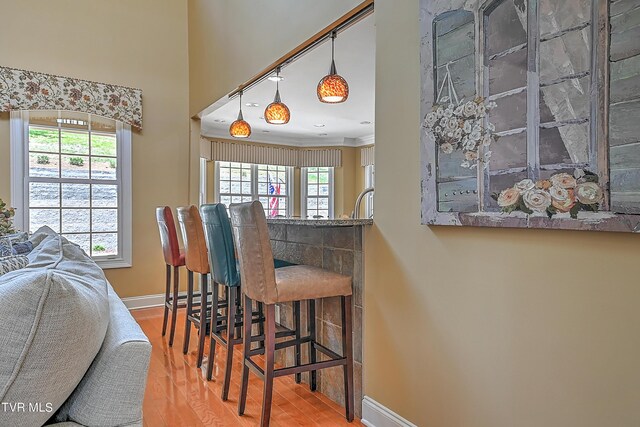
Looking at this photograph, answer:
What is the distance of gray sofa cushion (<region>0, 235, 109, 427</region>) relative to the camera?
77 centimetres

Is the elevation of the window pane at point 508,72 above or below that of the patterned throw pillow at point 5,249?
above

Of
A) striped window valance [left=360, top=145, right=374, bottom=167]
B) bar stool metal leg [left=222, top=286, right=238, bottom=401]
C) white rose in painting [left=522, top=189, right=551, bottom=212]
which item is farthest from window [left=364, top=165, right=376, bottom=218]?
white rose in painting [left=522, top=189, right=551, bottom=212]

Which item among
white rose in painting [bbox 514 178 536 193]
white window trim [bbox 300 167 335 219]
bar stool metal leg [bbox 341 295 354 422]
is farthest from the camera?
white window trim [bbox 300 167 335 219]

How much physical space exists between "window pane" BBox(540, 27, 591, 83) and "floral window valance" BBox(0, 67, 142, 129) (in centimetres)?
424

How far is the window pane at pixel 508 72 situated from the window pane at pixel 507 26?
1.5 inches

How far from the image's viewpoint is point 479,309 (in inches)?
60.3

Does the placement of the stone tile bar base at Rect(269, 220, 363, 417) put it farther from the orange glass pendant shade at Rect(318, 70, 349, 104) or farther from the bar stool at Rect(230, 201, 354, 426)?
the orange glass pendant shade at Rect(318, 70, 349, 104)

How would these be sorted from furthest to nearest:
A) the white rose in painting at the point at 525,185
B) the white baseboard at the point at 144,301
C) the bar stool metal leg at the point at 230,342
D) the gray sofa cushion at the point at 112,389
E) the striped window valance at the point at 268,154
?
the striped window valance at the point at 268,154, the white baseboard at the point at 144,301, the bar stool metal leg at the point at 230,342, the white rose in painting at the point at 525,185, the gray sofa cushion at the point at 112,389

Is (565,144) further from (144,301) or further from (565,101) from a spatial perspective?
(144,301)

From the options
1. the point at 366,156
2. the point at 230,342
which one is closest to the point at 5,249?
the point at 230,342

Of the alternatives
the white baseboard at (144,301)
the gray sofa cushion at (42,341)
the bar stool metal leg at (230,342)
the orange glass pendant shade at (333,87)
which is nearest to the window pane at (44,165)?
the white baseboard at (144,301)

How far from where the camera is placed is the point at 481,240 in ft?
5.00

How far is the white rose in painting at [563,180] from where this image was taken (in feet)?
3.95

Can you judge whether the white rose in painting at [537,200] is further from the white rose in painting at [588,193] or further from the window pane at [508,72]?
the window pane at [508,72]
